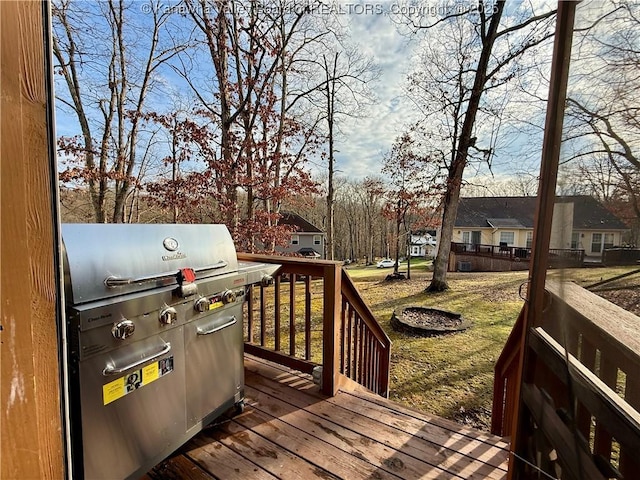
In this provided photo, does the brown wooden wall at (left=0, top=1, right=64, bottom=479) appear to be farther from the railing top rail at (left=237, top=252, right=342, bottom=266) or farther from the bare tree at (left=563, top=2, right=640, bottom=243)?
the railing top rail at (left=237, top=252, right=342, bottom=266)

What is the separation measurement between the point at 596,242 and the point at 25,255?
150 cm

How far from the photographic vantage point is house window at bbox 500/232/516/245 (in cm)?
2005

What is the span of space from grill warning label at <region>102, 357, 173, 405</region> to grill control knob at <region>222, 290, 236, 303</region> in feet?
1.50

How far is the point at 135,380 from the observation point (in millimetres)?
1446

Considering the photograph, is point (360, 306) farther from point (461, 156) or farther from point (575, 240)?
point (461, 156)

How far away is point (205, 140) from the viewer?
5613mm

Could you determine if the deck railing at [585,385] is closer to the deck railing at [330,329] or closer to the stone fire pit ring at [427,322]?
the deck railing at [330,329]

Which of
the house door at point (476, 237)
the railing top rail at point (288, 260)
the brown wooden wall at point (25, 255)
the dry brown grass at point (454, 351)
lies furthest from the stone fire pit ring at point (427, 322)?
the house door at point (476, 237)

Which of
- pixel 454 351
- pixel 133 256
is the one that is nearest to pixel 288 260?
pixel 133 256

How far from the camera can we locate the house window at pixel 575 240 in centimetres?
94

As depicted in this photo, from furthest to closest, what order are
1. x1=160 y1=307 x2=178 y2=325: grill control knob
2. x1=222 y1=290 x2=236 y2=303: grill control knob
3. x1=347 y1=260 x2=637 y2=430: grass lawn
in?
x1=347 y1=260 x2=637 y2=430: grass lawn
x1=222 y1=290 x2=236 y2=303: grill control knob
x1=160 y1=307 x2=178 y2=325: grill control knob

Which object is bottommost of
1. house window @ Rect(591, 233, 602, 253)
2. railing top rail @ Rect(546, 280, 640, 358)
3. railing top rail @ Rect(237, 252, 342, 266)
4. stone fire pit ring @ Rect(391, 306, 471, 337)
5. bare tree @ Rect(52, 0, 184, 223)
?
stone fire pit ring @ Rect(391, 306, 471, 337)

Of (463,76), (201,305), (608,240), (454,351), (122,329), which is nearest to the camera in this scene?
(608,240)

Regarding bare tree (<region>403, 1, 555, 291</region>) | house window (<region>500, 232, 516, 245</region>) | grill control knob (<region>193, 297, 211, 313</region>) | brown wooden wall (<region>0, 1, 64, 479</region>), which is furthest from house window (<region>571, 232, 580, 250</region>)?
house window (<region>500, 232, 516, 245</region>)
